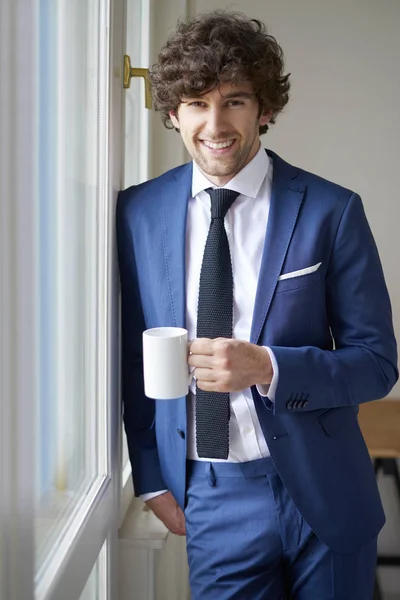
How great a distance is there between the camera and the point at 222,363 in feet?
4.00

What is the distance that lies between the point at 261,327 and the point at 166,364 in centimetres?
27

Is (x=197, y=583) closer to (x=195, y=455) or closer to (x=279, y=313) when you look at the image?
(x=195, y=455)

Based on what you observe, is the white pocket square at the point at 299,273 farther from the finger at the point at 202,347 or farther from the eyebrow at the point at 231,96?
the eyebrow at the point at 231,96

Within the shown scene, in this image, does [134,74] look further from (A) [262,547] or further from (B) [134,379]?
(A) [262,547]

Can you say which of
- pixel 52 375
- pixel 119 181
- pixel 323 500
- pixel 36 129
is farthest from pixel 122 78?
pixel 323 500

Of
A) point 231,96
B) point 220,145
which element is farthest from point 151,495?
point 231,96

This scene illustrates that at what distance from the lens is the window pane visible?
1.10 meters

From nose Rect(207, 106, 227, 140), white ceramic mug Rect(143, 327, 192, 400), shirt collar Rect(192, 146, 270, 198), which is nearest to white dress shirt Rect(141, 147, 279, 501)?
shirt collar Rect(192, 146, 270, 198)

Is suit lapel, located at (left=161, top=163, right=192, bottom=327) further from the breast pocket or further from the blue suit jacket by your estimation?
the breast pocket

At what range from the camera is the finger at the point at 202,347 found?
1.22m

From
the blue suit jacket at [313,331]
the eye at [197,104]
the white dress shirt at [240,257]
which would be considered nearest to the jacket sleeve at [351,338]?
the blue suit jacket at [313,331]

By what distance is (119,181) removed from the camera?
161 cm

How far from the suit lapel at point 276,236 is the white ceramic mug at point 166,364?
0.75ft

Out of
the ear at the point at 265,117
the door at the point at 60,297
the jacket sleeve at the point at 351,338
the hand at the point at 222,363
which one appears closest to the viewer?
the door at the point at 60,297
